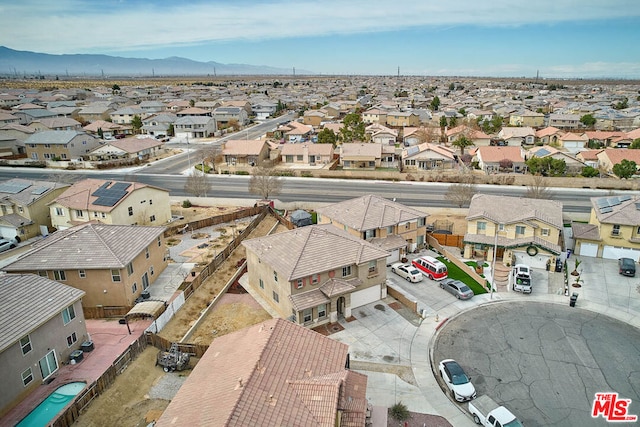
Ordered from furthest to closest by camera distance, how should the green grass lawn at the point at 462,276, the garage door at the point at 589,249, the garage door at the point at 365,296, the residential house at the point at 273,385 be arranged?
the garage door at the point at 589,249 < the green grass lawn at the point at 462,276 < the garage door at the point at 365,296 < the residential house at the point at 273,385

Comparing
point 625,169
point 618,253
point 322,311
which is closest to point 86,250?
point 322,311

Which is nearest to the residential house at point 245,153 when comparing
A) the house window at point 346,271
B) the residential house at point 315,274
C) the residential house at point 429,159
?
the residential house at point 429,159

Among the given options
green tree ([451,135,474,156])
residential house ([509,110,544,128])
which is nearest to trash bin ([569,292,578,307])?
green tree ([451,135,474,156])

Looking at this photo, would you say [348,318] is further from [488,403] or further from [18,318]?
[18,318]

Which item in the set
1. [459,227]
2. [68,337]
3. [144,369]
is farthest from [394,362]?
[459,227]

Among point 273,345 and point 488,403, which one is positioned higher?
point 273,345

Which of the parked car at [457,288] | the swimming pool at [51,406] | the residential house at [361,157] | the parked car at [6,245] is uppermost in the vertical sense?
the residential house at [361,157]

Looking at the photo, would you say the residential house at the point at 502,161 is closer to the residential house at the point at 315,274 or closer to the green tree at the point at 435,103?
the residential house at the point at 315,274
